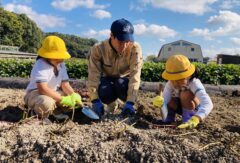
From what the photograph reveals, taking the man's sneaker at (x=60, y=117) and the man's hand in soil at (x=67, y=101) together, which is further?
the man's sneaker at (x=60, y=117)

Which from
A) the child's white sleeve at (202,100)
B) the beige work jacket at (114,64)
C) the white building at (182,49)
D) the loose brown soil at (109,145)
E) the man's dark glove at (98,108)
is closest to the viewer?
the loose brown soil at (109,145)

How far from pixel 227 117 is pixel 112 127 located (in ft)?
6.24

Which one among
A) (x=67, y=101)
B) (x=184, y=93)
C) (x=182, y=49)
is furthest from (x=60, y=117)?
(x=182, y=49)

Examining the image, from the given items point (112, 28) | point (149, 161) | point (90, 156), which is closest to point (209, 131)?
point (149, 161)

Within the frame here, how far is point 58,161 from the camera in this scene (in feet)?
7.17

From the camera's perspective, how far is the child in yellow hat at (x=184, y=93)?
9.86 ft

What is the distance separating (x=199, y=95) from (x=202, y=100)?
0.24 ft

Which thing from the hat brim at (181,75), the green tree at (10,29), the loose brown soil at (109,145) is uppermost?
the green tree at (10,29)

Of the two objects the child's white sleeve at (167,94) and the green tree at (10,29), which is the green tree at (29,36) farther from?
the child's white sleeve at (167,94)

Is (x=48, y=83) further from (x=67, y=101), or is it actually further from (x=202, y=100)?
(x=202, y=100)

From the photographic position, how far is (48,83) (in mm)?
3461

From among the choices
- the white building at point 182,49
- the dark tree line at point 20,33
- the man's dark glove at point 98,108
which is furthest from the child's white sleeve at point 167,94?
the white building at point 182,49

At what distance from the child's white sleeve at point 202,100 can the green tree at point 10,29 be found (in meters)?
55.5

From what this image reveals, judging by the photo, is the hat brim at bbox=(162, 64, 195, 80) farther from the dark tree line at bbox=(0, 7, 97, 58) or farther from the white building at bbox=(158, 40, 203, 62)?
the white building at bbox=(158, 40, 203, 62)
